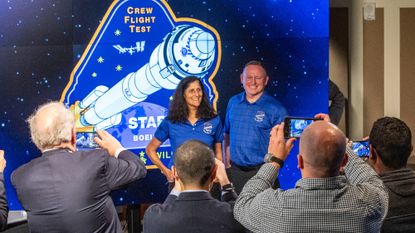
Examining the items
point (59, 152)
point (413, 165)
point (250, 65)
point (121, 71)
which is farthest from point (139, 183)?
point (413, 165)

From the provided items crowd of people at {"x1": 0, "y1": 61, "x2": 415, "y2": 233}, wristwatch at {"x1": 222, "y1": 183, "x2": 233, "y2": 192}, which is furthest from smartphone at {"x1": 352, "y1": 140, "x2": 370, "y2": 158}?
wristwatch at {"x1": 222, "y1": 183, "x2": 233, "y2": 192}

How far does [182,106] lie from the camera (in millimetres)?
4555

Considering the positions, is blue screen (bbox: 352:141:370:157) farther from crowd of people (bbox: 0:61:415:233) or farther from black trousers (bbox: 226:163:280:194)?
black trousers (bbox: 226:163:280:194)

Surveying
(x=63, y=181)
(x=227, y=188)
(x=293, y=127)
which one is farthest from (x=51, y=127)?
(x=293, y=127)

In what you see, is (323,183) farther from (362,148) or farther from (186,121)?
(186,121)

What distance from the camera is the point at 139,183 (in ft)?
15.2

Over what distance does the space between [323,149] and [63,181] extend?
3.83 feet

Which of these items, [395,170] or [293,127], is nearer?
[395,170]

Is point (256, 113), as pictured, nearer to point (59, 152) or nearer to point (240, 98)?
point (240, 98)

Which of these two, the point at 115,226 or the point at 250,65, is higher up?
the point at 250,65

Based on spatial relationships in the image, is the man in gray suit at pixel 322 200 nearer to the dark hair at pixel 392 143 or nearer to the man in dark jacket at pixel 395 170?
the man in dark jacket at pixel 395 170

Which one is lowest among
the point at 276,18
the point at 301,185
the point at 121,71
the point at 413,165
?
the point at 413,165

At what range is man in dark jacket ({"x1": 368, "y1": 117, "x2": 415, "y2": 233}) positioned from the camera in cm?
238

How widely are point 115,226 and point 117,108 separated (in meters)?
2.04
